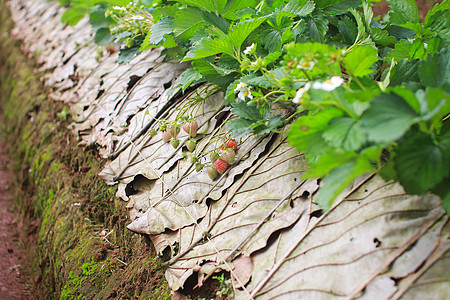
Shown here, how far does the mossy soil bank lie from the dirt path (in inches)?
3.1

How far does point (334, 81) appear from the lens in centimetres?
89

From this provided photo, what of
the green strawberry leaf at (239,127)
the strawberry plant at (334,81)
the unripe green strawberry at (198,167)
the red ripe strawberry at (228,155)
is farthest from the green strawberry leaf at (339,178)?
the unripe green strawberry at (198,167)

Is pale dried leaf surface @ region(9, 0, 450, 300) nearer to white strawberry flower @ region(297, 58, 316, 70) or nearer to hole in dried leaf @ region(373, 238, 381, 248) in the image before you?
hole in dried leaf @ region(373, 238, 381, 248)

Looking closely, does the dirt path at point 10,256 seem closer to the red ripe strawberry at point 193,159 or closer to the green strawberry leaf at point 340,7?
the red ripe strawberry at point 193,159

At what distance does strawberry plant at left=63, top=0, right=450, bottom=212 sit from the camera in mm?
825

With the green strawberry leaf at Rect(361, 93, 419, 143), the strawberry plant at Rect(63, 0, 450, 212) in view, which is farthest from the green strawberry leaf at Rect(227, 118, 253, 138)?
the green strawberry leaf at Rect(361, 93, 419, 143)

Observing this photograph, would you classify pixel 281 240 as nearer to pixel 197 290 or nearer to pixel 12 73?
pixel 197 290

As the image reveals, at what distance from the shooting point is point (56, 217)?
1.84 m

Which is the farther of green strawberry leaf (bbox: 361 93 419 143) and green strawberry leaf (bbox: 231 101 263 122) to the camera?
green strawberry leaf (bbox: 231 101 263 122)

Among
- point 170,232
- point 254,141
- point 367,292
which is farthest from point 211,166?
point 367,292

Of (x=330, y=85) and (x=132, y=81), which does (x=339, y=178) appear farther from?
(x=132, y=81)

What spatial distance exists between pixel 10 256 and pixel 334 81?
2.08 m

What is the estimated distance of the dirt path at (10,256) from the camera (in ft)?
5.99

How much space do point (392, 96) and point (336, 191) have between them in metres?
0.26
